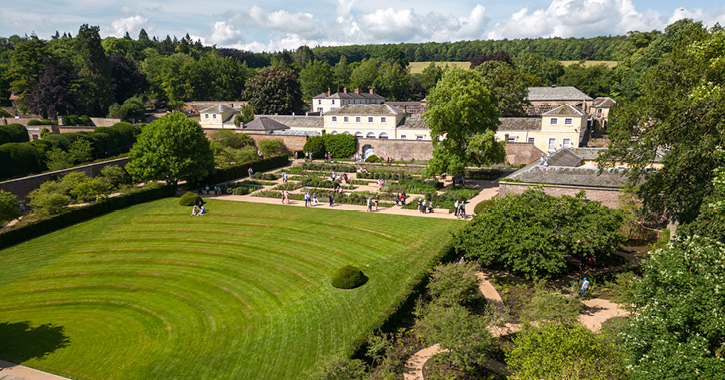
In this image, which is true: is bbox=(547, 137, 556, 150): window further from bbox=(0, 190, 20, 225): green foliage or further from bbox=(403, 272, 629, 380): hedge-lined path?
bbox=(0, 190, 20, 225): green foliage

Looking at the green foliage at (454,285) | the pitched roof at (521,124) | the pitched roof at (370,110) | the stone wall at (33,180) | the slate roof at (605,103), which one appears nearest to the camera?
the green foliage at (454,285)

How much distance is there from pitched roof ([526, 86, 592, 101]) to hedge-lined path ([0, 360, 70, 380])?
253 feet

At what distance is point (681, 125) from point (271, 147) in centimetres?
4685

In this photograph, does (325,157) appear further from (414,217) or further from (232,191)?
(414,217)

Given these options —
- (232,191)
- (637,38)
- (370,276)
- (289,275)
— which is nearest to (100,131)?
(232,191)

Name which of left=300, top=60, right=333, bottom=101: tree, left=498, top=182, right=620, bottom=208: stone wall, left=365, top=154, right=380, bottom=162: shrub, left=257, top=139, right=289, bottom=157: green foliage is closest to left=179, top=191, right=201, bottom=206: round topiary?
left=257, top=139, right=289, bottom=157: green foliage

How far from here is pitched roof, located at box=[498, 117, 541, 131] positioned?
2040 inches

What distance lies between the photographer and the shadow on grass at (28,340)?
17.1 metres

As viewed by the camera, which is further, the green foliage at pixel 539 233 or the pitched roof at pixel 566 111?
the pitched roof at pixel 566 111

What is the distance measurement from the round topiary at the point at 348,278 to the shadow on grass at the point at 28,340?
12191 mm

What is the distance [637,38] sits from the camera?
79.4 meters

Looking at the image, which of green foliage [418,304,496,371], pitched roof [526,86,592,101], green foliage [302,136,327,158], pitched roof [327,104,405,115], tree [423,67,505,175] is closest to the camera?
green foliage [418,304,496,371]

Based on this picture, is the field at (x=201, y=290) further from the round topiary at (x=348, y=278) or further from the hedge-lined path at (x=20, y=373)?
the round topiary at (x=348, y=278)

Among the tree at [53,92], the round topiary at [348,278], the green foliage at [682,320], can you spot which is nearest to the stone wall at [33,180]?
the round topiary at [348,278]
